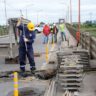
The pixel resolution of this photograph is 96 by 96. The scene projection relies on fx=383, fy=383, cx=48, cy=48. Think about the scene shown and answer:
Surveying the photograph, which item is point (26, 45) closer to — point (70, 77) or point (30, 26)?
point (30, 26)

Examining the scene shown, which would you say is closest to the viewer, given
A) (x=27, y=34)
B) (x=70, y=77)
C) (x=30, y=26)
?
(x=70, y=77)

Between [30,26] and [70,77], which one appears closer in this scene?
[70,77]

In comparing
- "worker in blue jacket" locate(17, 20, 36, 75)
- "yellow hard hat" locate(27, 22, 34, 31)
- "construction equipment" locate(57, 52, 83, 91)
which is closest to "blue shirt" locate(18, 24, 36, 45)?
"worker in blue jacket" locate(17, 20, 36, 75)

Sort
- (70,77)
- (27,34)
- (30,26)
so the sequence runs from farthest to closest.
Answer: (27,34) < (30,26) < (70,77)

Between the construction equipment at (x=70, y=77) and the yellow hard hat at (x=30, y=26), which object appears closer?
the construction equipment at (x=70, y=77)

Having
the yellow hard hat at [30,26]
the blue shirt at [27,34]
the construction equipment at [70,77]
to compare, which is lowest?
the construction equipment at [70,77]

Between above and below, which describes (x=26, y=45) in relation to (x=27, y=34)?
below

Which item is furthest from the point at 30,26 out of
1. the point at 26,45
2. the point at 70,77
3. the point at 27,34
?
the point at 70,77

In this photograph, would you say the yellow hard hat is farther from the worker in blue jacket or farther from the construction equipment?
the construction equipment

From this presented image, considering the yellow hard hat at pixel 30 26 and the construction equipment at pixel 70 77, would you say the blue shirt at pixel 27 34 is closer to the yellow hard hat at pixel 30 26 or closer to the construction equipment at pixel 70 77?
the yellow hard hat at pixel 30 26

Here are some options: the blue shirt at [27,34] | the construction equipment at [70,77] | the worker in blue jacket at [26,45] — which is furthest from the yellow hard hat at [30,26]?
the construction equipment at [70,77]

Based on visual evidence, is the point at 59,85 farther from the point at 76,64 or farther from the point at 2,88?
the point at 2,88

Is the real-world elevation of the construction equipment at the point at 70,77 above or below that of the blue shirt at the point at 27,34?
below

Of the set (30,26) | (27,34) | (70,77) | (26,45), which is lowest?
(70,77)
